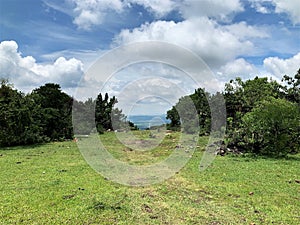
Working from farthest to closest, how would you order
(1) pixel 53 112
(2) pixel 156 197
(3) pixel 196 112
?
1. (1) pixel 53 112
2. (3) pixel 196 112
3. (2) pixel 156 197

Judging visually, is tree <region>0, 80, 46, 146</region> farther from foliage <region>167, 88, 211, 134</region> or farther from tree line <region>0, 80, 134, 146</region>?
foliage <region>167, 88, 211, 134</region>

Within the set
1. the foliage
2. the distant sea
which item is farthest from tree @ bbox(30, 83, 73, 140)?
the foliage

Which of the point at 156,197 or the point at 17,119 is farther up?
the point at 17,119

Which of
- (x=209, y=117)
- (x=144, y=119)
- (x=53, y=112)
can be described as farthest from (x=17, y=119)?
(x=209, y=117)

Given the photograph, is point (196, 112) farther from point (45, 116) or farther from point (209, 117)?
point (45, 116)

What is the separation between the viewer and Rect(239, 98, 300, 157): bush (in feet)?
37.6

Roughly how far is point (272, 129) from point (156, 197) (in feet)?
26.0

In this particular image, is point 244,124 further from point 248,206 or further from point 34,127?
point 34,127

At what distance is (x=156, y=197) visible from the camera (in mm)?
5973

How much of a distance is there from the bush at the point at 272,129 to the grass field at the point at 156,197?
2738mm

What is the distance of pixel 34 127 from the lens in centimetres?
1612

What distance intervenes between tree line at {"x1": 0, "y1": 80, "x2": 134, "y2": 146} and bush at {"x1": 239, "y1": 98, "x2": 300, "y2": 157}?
8156mm

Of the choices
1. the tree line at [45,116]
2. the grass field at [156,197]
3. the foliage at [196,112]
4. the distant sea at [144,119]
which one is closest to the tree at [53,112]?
the tree line at [45,116]

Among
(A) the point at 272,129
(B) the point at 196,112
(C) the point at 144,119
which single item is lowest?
(A) the point at 272,129
